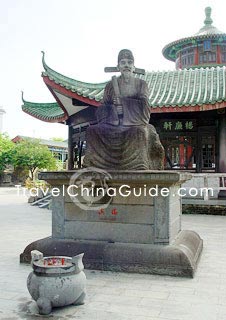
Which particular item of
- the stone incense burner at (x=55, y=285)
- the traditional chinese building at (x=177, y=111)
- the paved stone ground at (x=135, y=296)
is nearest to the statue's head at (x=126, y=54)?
the paved stone ground at (x=135, y=296)

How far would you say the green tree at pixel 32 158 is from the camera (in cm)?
4244

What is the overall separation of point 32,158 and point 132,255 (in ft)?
126

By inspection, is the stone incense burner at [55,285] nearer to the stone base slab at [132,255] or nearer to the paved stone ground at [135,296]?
the paved stone ground at [135,296]

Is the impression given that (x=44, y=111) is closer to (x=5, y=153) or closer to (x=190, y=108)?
(x=190, y=108)

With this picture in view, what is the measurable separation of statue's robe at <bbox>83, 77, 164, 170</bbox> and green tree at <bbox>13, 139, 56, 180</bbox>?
121 ft

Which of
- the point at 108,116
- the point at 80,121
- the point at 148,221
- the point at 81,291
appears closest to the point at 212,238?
the point at 148,221

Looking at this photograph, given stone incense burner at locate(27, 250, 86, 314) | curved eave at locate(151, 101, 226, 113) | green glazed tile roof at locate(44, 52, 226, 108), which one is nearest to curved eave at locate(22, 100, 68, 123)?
green glazed tile roof at locate(44, 52, 226, 108)

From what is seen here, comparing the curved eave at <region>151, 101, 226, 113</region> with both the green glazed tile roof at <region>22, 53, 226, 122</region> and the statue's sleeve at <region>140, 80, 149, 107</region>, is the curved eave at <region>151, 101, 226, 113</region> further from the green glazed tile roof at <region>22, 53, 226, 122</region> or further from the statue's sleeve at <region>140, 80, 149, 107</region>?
the statue's sleeve at <region>140, 80, 149, 107</region>

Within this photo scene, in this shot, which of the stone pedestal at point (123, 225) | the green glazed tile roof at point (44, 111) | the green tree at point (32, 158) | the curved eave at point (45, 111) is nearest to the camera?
the stone pedestal at point (123, 225)

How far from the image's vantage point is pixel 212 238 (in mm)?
8242

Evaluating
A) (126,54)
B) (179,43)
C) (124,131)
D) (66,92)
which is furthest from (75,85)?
(179,43)

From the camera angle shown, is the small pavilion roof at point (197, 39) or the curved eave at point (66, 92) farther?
the small pavilion roof at point (197, 39)

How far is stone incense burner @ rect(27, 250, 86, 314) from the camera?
12.2ft

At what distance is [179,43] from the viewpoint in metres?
22.5
